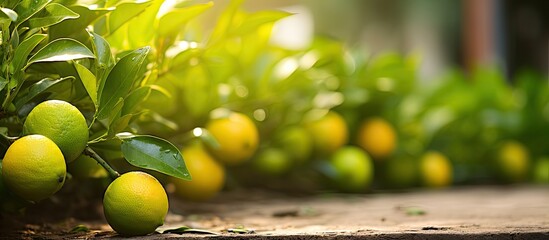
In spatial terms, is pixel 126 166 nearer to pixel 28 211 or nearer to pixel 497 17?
pixel 28 211

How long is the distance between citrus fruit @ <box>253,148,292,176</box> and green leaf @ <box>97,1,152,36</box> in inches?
17.1

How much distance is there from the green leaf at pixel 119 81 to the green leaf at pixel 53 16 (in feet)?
0.20

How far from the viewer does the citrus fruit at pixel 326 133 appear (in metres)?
1.19

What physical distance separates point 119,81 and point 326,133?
0.55 meters

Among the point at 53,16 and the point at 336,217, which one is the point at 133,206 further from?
the point at 336,217

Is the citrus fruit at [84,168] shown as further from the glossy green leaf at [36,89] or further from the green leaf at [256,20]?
the green leaf at [256,20]

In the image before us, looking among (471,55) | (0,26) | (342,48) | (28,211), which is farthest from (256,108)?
(471,55)

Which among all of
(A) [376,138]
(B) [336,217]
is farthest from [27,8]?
(A) [376,138]

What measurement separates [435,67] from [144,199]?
1.69 m

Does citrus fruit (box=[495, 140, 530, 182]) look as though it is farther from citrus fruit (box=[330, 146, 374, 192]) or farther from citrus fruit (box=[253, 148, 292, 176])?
citrus fruit (box=[253, 148, 292, 176])

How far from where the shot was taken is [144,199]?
0.66m

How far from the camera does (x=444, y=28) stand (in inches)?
86.8

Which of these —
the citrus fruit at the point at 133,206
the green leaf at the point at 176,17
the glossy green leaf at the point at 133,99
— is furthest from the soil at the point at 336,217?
the green leaf at the point at 176,17

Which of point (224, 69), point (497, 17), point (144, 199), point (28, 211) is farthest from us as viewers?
point (497, 17)
